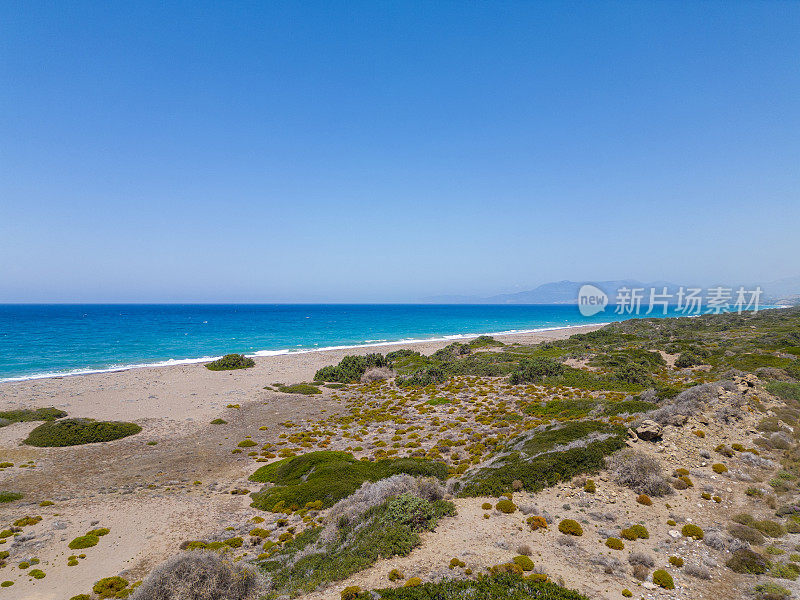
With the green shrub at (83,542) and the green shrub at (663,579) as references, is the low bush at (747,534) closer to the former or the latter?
the green shrub at (663,579)

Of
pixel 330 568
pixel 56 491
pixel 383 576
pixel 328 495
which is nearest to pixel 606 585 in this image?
pixel 383 576

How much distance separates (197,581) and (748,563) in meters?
15.8

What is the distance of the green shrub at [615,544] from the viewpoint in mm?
11122

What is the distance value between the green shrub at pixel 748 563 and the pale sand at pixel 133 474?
1766cm

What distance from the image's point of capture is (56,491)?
2014 centimetres

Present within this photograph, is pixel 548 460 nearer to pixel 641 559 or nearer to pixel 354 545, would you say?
pixel 641 559

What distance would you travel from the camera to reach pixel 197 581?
34.0 ft

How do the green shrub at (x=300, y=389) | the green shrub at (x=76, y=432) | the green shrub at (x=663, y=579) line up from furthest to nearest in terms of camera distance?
the green shrub at (x=300, y=389), the green shrub at (x=76, y=432), the green shrub at (x=663, y=579)

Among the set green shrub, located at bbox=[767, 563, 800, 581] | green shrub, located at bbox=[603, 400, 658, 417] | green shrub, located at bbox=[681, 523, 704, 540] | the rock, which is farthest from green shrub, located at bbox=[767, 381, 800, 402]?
green shrub, located at bbox=[767, 563, 800, 581]

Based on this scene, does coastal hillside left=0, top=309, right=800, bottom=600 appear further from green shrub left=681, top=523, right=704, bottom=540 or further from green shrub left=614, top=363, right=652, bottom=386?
green shrub left=614, top=363, right=652, bottom=386

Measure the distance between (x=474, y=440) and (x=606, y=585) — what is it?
1494 cm

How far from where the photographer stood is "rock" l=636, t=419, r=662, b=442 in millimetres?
17766

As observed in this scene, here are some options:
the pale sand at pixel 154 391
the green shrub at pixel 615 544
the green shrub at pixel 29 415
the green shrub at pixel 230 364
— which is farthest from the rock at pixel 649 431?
the green shrub at pixel 230 364

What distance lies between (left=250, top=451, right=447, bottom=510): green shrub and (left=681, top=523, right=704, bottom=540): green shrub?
9703 mm
